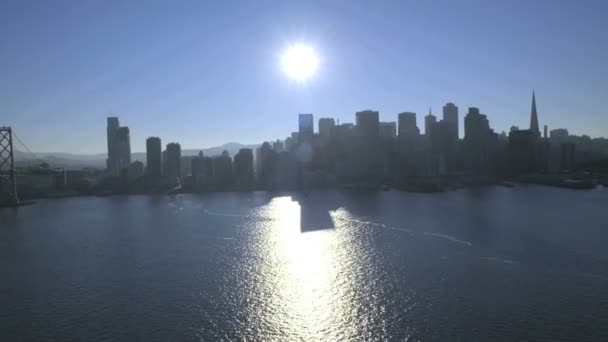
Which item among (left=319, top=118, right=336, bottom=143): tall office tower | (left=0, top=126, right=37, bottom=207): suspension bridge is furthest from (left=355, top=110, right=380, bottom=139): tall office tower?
(left=0, top=126, right=37, bottom=207): suspension bridge

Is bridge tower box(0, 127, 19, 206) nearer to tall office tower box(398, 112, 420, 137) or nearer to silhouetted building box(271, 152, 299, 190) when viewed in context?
silhouetted building box(271, 152, 299, 190)

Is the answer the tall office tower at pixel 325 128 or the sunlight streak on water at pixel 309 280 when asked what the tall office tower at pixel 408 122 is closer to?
the tall office tower at pixel 325 128

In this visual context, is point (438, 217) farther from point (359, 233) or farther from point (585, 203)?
point (585, 203)

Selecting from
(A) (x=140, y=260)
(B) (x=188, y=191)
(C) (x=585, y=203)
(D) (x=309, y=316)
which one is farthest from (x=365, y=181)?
(D) (x=309, y=316)

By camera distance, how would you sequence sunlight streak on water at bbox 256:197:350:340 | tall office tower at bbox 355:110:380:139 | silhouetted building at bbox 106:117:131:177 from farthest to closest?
1. silhouetted building at bbox 106:117:131:177
2. tall office tower at bbox 355:110:380:139
3. sunlight streak on water at bbox 256:197:350:340

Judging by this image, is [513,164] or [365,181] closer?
[365,181]

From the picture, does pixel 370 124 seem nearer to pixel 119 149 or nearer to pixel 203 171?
pixel 203 171
